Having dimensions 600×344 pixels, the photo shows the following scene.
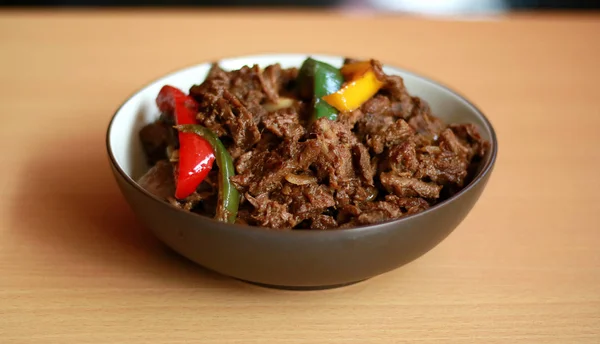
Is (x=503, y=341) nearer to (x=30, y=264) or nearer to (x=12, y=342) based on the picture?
(x=12, y=342)

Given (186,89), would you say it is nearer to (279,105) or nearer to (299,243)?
(279,105)

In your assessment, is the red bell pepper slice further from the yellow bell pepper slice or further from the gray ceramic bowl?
the yellow bell pepper slice

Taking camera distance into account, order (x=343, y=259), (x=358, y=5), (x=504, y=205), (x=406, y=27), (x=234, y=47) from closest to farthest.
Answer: (x=343, y=259) → (x=504, y=205) → (x=234, y=47) → (x=406, y=27) → (x=358, y=5)

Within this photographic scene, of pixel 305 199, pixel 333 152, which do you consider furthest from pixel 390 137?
pixel 305 199

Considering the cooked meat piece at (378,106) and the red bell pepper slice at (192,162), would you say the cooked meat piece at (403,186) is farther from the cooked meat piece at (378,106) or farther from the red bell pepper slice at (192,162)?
the red bell pepper slice at (192,162)

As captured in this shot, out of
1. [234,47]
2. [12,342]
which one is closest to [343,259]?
[12,342]

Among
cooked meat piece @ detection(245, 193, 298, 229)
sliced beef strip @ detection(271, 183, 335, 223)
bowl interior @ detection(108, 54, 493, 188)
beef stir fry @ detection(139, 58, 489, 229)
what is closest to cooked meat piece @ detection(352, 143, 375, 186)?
beef stir fry @ detection(139, 58, 489, 229)

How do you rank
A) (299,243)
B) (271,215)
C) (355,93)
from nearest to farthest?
Answer: (299,243), (271,215), (355,93)
